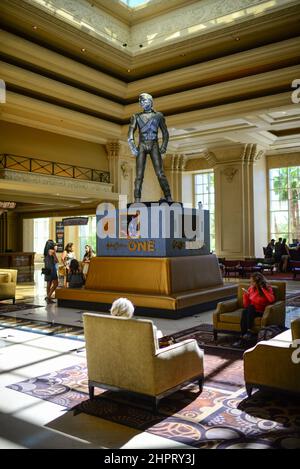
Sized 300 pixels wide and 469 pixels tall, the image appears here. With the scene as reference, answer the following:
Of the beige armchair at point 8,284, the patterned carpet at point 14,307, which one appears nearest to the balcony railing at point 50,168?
the beige armchair at point 8,284

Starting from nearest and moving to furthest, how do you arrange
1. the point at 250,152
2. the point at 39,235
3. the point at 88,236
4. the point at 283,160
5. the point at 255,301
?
the point at 255,301, the point at 250,152, the point at 283,160, the point at 88,236, the point at 39,235

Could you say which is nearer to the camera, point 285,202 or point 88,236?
point 285,202

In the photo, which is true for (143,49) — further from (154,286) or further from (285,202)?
(285,202)

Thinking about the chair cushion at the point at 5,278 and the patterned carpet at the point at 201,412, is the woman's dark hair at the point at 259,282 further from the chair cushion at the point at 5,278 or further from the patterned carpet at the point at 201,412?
the chair cushion at the point at 5,278

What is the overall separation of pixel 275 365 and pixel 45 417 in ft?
6.12

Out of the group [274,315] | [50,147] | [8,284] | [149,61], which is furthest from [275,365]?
[50,147]

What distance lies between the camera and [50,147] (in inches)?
605

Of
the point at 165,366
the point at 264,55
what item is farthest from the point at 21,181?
the point at 165,366

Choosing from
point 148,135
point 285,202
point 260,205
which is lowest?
point 260,205

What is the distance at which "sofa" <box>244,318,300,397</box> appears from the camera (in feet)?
11.5

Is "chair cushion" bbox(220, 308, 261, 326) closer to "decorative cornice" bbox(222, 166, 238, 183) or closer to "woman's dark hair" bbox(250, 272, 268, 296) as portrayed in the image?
"woman's dark hair" bbox(250, 272, 268, 296)

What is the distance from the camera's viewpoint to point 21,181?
13.1 metres

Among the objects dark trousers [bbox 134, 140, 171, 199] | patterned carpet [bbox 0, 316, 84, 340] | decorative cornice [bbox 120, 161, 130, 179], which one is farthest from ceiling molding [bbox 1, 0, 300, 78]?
patterned carpet [bbox 0, 316, 84, 340]

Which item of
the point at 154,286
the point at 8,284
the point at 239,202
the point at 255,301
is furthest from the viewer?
the point at 239,202
